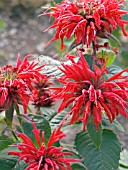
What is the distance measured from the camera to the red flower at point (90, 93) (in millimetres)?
842

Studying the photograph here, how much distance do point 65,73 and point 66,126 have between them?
18 cm

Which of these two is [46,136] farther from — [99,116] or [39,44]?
[39,44]

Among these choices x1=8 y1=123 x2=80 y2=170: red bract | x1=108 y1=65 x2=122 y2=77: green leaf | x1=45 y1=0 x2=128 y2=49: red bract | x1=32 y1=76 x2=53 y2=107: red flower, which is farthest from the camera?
x1=32 y1=76 x2=53 y2=107: red flower

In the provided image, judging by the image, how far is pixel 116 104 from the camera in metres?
0.87

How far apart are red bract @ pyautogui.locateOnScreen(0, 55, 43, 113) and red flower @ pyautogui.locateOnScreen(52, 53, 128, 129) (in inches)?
2.7

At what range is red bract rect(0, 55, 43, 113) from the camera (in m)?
0.90

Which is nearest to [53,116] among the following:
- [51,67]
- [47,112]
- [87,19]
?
[47,112]

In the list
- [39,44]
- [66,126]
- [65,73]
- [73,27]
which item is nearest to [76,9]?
[73,27]

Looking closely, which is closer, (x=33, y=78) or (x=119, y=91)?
(x=119, y=91)

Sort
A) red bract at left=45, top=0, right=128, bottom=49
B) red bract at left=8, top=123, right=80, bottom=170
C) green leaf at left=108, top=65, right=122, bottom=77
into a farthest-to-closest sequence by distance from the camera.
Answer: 1. green leaf at left=108, top=65, right=122, bottom=77
2. red bract at left=45, top=0, right=128, bottom=49
3. red bract at left=8, top=123, right=80, bottom=170

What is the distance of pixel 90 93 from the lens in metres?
0.84

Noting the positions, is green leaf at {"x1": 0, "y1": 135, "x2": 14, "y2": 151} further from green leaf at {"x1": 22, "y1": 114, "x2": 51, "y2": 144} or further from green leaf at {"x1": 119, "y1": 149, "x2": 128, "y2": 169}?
green leaf at {"x1": 119, "y1": 149, "x2": 128, "y2": 169}

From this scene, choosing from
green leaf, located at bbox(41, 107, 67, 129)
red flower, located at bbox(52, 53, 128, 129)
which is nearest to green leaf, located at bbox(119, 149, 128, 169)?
green leaf, located at bbox(41, 107, 67, 129)

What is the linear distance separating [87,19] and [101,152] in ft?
0.93
